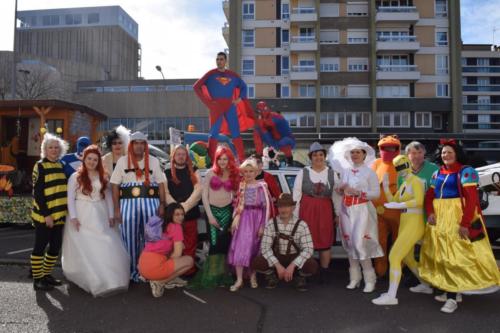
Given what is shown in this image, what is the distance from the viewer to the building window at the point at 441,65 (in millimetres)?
37625

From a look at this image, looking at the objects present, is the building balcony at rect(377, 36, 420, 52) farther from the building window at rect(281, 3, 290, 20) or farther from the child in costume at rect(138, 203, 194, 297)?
the child in costume at rect(138, 203, 194, 297)

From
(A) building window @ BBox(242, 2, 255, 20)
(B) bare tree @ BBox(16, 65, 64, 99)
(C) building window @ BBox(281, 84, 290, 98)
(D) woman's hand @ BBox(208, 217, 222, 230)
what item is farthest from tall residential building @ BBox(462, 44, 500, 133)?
(D) woman's hand @ BBox(208, 217, 222, 230)

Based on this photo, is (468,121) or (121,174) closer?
(121,174)

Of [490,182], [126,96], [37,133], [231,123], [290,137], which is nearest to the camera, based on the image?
[490,182]

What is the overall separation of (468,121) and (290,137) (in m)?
78.1

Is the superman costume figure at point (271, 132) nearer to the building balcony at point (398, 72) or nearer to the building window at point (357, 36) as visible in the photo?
the building balcony at point (398, 72)

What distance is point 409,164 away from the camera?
4777 mm

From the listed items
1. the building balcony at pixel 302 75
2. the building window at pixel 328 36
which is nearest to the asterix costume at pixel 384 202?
the building balcony at pixel 302 75

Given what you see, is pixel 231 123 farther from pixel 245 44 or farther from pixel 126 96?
pixel 126 96

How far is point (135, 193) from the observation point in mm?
5059

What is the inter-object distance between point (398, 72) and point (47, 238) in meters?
36.5

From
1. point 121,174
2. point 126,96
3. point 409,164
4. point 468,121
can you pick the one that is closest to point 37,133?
point 121,174

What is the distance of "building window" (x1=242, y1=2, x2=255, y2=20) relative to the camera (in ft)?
126

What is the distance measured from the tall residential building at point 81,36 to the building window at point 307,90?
41651 millimetres
